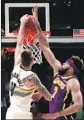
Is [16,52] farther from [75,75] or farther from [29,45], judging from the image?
[75,75]

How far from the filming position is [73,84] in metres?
5.28

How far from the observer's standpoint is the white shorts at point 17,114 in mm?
5098

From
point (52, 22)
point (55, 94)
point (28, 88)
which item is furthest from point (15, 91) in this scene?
point (52, 22)

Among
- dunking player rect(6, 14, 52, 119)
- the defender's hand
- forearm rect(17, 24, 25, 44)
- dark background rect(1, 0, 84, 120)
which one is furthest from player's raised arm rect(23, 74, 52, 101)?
the defender's hand

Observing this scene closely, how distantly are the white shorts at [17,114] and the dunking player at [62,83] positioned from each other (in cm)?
23

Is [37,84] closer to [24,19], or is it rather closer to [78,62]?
[78,62]

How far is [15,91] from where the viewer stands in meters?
5.15

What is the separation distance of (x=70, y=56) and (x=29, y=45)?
1.65 feet

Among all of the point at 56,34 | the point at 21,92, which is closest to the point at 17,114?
the point at 21,92

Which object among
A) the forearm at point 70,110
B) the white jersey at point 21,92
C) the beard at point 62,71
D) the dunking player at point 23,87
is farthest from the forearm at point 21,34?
the forearm at point 70,110

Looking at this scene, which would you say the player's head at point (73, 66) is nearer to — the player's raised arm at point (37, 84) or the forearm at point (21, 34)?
the player's raised arm at point (37, 84)

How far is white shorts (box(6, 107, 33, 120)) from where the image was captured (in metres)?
5.10

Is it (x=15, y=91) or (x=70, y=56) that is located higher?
(x=70, y=56)

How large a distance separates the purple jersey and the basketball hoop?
1.02ft
